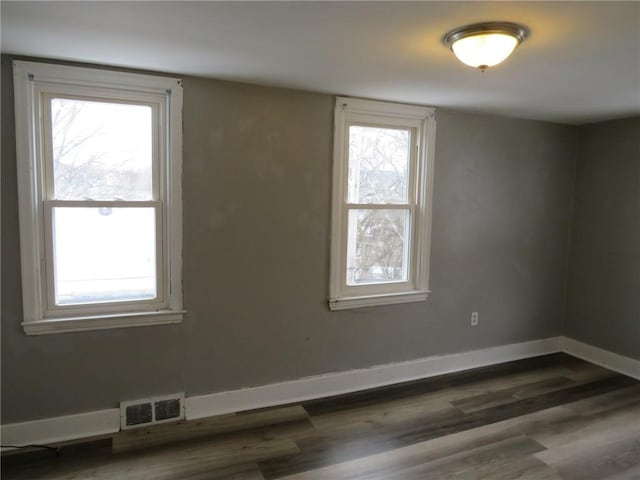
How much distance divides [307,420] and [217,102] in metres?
2.18

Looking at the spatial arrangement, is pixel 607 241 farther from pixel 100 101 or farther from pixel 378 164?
pixel 100 101

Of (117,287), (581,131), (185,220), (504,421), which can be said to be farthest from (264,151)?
(581,131)

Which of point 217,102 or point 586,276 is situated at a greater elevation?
point 217,102

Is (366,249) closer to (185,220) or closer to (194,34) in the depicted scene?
(185,220)

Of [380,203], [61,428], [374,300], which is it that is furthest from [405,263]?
[61,428]

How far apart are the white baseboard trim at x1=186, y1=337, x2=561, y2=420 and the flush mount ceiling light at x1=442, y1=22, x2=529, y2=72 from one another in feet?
7.80

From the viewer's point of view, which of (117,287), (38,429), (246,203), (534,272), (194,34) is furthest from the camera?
(534,272)

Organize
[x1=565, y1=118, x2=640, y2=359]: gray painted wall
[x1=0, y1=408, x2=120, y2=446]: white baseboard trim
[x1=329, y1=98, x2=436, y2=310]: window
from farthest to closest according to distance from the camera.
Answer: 1. [x1=565, y1=118, x2=640, y2=359]: gray painted wall
2. [x1=329, y1=98, x2=436, y2=310]: window
3. [x1=0, y1=408, x2=120, y2=446]: white baseboard trim

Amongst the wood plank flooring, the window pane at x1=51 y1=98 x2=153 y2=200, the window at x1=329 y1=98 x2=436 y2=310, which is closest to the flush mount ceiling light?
the window at x1=329 y1=98 x2=436 y2=310

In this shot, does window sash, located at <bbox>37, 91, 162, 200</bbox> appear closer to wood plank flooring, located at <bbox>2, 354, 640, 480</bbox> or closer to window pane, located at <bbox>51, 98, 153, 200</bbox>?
window pane, located at <bbox>51, 98, 153, 200</bbox>

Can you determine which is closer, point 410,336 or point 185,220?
point 185,220

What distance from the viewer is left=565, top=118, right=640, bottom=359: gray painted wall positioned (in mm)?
3744

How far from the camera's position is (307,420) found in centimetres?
289

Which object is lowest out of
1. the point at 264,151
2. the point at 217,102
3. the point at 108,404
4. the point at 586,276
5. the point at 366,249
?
the point at 108,404
